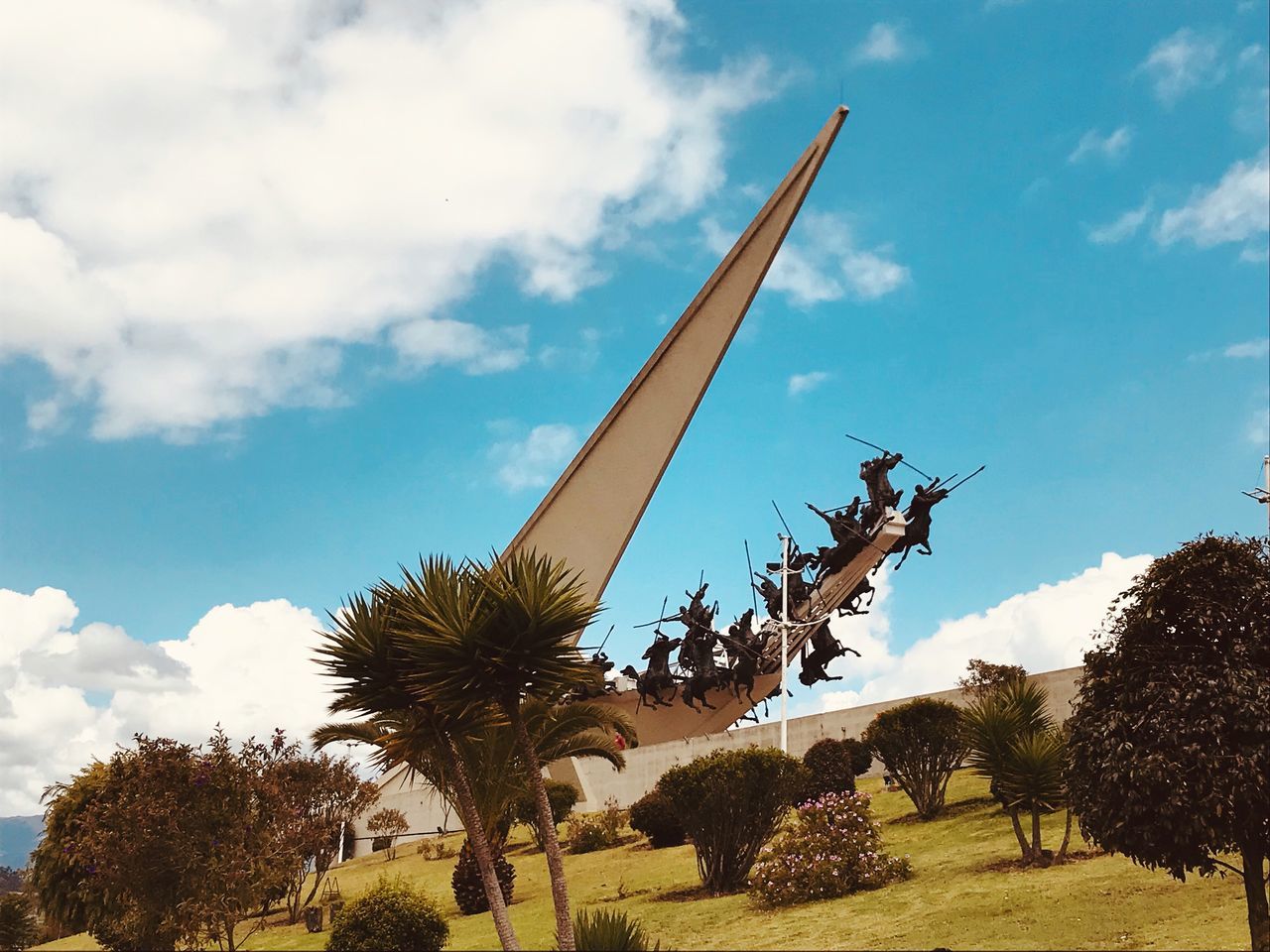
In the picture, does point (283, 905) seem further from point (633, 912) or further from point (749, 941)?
point (749, 941)

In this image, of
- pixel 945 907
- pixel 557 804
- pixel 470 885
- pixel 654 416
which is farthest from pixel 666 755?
pixel 945 907

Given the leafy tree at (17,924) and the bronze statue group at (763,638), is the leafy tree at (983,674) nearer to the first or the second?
the bronze statue group at (763,638)

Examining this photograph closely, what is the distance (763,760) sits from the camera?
16438 millimetres

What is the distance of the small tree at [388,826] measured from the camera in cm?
2739

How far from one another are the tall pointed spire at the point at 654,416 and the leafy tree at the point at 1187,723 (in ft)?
49.5

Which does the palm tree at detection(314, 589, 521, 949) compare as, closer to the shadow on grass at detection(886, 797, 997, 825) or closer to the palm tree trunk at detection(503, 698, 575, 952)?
the palm tree trunk at detection(503, 698, 575, 952)

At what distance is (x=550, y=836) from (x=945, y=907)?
5.42 metres

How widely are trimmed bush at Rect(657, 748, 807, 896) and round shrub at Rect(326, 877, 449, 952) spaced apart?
13.8ft

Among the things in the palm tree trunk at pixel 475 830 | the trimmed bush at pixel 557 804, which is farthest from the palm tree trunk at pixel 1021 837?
the trimmed bush at pixel 557 804

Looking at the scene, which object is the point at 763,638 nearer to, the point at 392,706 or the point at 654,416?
the point at 654,416

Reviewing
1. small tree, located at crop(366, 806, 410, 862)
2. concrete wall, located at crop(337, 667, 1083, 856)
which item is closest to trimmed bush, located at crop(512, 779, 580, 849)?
concrete wall, located at crop(337, 667, 1083, 856)

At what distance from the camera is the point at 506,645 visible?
11359 mm

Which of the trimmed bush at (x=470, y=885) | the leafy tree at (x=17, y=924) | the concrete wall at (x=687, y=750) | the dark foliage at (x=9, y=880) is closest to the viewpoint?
the trimmed bush at (x=470, y=885)

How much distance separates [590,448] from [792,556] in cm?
606
